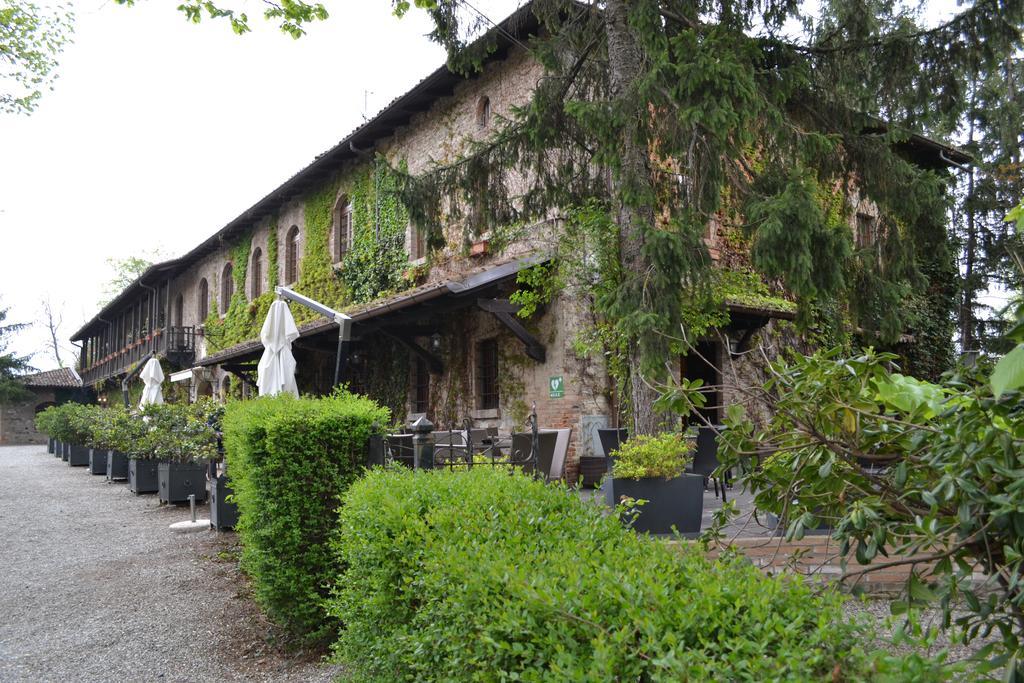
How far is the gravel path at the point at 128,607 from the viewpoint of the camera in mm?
4223

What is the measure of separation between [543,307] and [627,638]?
32.2 feet

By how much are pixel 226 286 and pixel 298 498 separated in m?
21.7

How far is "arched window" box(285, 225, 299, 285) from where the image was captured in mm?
20094

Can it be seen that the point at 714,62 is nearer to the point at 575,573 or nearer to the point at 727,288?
the point at 727,288

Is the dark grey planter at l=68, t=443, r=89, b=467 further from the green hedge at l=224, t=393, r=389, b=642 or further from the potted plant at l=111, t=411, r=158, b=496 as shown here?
the green hedge at l=224, t=393, r=389, b=642

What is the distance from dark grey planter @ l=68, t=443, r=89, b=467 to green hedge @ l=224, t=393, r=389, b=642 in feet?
47.5

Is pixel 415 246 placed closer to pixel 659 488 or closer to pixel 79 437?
pixel 79 437

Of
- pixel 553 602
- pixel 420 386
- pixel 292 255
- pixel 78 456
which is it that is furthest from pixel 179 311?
pixel 553 602

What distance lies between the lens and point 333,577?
4379mm

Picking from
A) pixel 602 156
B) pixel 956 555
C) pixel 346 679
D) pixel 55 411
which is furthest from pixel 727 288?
pixel 55 411

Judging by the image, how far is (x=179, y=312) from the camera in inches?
1139

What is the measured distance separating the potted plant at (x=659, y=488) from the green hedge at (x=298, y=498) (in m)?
1.89

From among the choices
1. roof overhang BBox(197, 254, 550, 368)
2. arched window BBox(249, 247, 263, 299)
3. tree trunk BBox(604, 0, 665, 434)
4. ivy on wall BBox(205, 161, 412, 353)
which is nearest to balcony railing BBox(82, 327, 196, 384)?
ivy on wall BBox(205, 161, 412, 353)

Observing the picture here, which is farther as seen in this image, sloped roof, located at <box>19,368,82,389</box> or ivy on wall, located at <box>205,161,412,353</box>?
sloped roof, located at <box>19,368,82,389</box>
